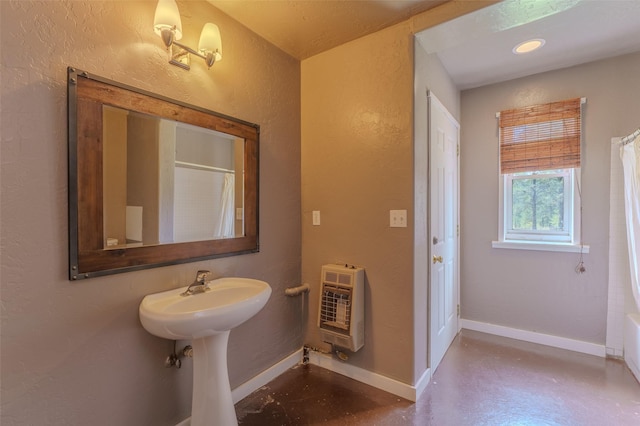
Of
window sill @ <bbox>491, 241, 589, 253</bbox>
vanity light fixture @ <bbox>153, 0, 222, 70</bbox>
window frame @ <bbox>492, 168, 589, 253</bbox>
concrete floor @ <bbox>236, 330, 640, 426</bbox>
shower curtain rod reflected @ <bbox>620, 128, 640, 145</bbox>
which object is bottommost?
concrete floor @ <bbox>236, 330, 640, 426</bbox>

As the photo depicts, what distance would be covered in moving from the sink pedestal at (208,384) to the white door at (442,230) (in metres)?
1.43

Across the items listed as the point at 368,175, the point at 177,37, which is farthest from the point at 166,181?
the point at 368,175

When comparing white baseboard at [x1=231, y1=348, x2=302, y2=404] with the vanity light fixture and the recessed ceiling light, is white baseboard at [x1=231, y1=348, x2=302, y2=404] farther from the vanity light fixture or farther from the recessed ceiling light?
the recessed ceiling light

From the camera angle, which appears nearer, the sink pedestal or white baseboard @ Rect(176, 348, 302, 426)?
the sink pedestal

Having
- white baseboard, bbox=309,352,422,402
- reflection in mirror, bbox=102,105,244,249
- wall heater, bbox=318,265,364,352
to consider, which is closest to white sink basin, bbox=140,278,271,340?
reflection in mirror, bbox=102,105,244,249

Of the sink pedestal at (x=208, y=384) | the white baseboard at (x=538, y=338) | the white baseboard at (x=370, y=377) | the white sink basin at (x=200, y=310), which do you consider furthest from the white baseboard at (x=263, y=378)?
the white baseboard at (x=538, y=338)

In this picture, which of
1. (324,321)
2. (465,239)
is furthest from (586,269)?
(324,321)

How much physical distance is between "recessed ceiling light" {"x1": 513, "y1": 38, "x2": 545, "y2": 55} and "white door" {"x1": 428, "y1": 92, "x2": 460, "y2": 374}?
0.62 meters

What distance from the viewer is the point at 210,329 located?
122 cm

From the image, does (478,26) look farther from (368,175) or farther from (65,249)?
(65,249)

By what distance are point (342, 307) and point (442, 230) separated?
105 cm

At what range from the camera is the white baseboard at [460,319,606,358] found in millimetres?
2352

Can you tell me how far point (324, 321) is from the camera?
202 cm

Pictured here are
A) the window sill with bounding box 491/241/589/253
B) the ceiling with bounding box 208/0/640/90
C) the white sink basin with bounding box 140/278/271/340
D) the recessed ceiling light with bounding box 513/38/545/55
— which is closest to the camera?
the white sink basin with bounding box 140/278/271/340
